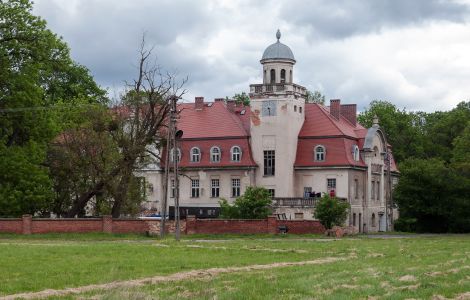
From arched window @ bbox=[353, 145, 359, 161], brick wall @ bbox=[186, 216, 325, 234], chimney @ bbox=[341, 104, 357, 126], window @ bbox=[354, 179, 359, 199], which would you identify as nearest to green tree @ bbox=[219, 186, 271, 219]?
Result: brick wall @ bbox=[186, 216, 325, 234]

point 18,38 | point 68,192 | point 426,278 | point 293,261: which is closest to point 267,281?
point 426,278

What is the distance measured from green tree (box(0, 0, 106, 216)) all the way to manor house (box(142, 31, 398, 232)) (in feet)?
66.4

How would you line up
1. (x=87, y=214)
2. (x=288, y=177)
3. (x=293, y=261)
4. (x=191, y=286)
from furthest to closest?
(x=288, y=177) → (x=87, y=214) → (x=293, y=261) → (x=191, y=286)

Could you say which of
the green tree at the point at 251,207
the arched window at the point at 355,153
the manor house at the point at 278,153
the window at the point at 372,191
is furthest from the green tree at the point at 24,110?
the window at the point at 372,191

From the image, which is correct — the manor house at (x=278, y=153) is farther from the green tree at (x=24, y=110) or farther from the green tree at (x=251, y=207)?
the green tree at (x=24, y=110)

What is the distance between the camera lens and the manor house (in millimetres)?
79688

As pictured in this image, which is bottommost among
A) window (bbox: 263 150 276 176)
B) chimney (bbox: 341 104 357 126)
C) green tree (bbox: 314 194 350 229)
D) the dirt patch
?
the dirt patch

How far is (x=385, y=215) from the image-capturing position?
85875 millimetres

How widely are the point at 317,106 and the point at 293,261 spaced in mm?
52314

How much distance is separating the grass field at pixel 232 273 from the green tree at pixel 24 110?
21.0 meters

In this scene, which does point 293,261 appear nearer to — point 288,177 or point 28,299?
point 28,299

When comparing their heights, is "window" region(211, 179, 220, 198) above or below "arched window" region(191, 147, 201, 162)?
below

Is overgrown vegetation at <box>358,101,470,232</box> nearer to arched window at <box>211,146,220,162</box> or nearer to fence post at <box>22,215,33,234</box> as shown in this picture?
arched window at <box>211,146,220,162</box>

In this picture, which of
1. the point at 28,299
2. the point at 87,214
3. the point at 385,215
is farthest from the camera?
the point at 385,215
